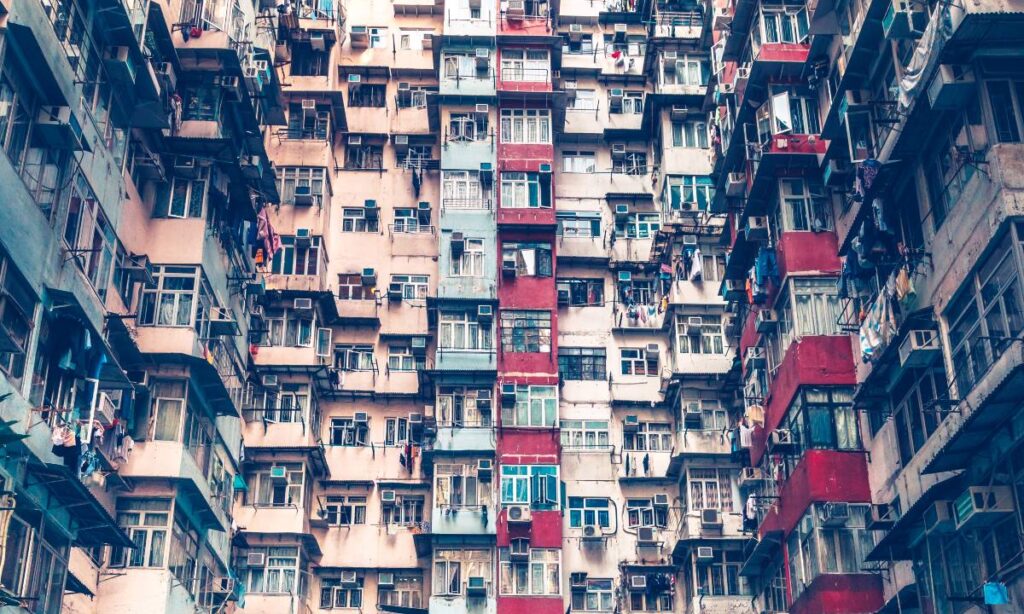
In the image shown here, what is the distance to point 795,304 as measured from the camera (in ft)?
99.1

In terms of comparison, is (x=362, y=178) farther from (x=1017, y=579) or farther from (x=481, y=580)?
(x=1017, y=579)

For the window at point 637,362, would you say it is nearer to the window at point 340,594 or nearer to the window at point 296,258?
the window at point 296,258

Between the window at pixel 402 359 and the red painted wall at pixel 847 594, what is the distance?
Answer: 16.4 m

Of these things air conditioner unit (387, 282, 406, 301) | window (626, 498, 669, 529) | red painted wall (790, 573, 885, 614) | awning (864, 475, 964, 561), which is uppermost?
air conditioner unit (387, 282, 406, 301)

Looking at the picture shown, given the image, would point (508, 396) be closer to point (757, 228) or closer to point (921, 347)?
point (757, 228)

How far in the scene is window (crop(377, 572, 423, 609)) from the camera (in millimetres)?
37656

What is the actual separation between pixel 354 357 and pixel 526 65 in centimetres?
1121

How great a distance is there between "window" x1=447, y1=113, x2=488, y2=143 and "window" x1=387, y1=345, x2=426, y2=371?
22.8 ft

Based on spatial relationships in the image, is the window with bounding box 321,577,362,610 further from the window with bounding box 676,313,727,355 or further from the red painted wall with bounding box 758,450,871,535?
the red painted wall with bounding box 758,450,871,535

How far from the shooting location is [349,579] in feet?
124

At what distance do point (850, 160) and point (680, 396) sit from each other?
1194 centimetres

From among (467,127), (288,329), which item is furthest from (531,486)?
(467,127)

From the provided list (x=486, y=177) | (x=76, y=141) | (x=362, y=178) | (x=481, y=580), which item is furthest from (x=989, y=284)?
(x=362, y=178)

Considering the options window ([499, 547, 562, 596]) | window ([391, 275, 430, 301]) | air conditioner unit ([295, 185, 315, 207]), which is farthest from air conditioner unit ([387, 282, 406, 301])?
window ([499, 547, 562, 596])
